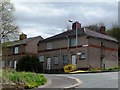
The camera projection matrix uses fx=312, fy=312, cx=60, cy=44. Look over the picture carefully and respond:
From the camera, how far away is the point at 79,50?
177 ft

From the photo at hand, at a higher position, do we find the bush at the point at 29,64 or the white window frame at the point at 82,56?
the white window frame at the point at 82,56

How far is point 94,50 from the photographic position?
53.9m

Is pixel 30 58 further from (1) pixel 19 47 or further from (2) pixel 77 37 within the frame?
(1) pixel 19 47

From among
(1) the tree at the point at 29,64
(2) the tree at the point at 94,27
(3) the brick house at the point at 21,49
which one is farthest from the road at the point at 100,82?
(2) the tree at the point at 94,27

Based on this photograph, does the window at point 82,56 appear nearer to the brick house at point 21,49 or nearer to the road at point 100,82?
the brick house at point 21,49

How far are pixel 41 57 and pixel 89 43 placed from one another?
547 inches

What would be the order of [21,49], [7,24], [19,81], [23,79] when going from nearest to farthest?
[19,81] < [23,79] < [7,24] < [21,49]

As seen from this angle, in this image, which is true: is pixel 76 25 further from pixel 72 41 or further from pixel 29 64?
pixel 29 64

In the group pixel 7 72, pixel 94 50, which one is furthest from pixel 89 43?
pixel 7 72

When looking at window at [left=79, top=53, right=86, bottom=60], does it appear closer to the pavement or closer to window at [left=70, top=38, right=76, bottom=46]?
window at [left=70, top=38, right=76, bottom=46]

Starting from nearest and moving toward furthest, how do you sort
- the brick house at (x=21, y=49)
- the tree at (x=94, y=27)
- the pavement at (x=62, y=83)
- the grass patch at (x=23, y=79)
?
the grass patch at (x=23, y=79) → the pavement at (x=62, y=83) → the brick house at (x=21, y=49) → the tree at (x=94, y=27)

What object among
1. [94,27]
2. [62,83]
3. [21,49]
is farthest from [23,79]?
[94,27]

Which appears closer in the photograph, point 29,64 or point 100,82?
point 100,82

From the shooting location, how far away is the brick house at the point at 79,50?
2078 inches
